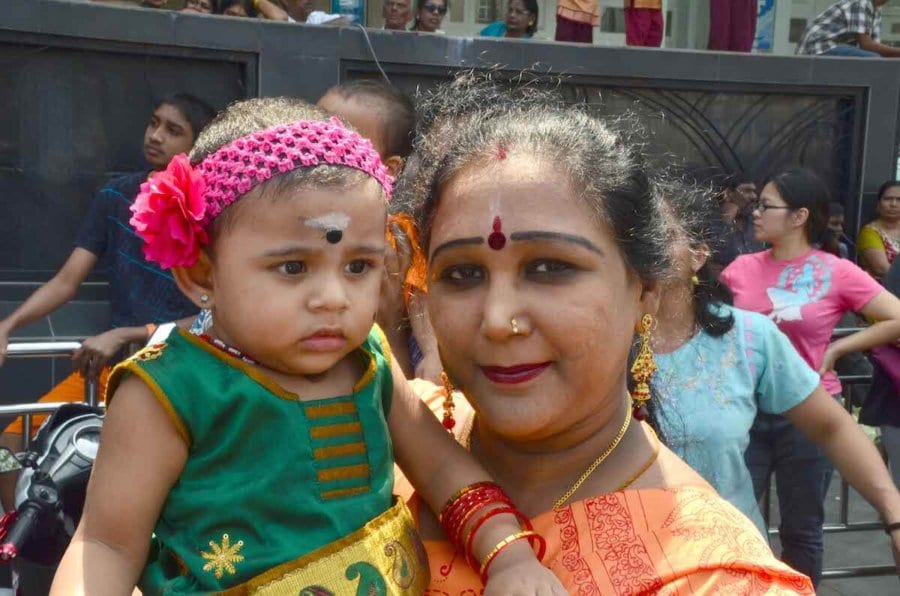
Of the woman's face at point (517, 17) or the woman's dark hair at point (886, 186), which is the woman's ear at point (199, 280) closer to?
the woman's face at point (517, 17)

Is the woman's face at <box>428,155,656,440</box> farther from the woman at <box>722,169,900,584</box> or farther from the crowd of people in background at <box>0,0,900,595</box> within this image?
the woman at <box>722,169,900,584</box>

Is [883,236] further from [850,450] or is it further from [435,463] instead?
[435,463]

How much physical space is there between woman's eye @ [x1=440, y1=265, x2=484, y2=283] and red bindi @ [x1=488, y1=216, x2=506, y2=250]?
61 millimetres

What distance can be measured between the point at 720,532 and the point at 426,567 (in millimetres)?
517

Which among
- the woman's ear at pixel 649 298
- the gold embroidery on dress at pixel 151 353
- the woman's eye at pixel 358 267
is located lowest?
the gold embroidery on dress at pixel 151 353

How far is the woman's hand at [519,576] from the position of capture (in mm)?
1811

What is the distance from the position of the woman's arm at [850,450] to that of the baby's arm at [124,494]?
2.52m

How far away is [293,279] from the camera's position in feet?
6.17

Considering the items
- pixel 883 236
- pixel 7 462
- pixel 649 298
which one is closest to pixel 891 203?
pixel 883 236

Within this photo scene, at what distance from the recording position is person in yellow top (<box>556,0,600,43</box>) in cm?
973

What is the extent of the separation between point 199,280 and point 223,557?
0.48 m

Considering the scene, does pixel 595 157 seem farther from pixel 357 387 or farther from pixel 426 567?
pixel 426 567

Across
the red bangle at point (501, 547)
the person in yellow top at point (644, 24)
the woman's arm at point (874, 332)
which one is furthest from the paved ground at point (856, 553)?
the person in yellow top at point (644, 24)

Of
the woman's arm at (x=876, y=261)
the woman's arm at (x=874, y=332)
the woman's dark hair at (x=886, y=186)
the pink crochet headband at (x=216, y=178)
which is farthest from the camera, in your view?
the woman's dark hair at (x=886, y=186)
